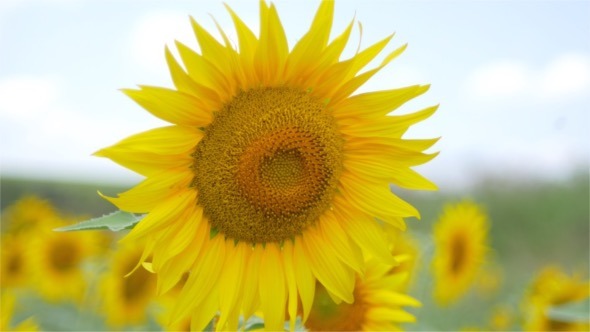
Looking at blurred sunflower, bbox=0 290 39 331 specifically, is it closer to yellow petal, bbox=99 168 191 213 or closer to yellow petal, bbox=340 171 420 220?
yellow petal, bbox=99 168 191 213

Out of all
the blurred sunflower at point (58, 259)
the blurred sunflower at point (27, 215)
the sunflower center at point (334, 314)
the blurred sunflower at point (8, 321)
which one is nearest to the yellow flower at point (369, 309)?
the sunflower center at point (334, 314)

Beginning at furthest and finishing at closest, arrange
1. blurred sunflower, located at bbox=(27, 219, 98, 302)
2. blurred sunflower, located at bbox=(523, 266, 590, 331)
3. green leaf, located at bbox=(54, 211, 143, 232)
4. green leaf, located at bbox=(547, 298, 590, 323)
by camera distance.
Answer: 1. blurred sunflower, located at bbox=(27, 219, 98, 302)
2. blurred sunflower, located at bbox=(523, 266, 590, 331)
3. green leaf, located at bbox=(547, 298, 590, 323)
4. green leaf, located at bbox=(54, 211, 143, 232)

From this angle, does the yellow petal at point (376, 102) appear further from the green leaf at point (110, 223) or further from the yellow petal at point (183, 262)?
the green leaf at point (110, 223)

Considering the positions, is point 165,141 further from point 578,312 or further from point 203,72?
point 578,312

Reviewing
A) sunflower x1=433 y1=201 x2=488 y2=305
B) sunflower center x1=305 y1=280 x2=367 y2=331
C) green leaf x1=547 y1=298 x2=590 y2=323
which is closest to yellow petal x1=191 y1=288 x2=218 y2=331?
sunflower center x1=305 y1=280 x2=367 y2=331

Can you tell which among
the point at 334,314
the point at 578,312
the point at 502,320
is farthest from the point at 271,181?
the point at 502,320

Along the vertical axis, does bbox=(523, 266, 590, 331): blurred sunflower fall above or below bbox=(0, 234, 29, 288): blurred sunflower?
above
